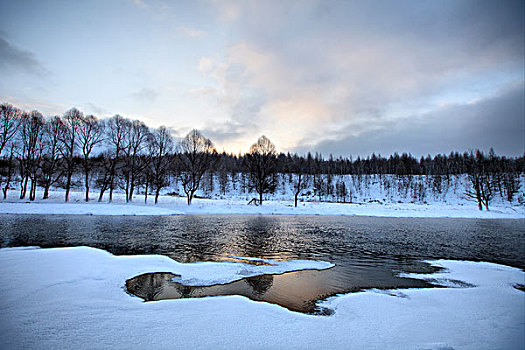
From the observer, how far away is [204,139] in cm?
4594

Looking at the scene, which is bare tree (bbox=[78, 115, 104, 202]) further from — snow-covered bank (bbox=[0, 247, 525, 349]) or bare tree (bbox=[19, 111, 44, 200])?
snow-covered bank (bbox=[0, 247, 525, 349])

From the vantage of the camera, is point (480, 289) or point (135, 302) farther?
point (480, 289)

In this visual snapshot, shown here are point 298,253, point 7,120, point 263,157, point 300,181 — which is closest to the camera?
point 298,253

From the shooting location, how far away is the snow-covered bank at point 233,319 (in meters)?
3.85

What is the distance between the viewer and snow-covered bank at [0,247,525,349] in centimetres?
385

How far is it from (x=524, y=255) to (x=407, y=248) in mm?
5425

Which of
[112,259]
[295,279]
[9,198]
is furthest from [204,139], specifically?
[295,279]

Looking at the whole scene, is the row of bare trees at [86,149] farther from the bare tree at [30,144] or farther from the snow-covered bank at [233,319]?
the snow-covered bank at [233,319]

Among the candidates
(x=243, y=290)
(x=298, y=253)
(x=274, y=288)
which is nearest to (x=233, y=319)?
(x=243, y=290)

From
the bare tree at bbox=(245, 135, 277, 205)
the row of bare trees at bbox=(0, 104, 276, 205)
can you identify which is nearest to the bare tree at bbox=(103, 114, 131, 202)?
the row of bare trees at bbox=(0, 104, 276, 205)

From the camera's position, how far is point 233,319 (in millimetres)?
4688

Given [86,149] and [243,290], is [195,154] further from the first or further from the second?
[243,290]

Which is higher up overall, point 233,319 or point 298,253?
point 233,319

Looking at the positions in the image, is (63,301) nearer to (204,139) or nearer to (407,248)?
(407,248)
